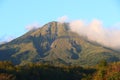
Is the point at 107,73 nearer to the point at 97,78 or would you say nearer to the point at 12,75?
the point at 97,78

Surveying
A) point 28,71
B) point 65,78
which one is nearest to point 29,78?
point 28,71

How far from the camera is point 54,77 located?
186250 mm

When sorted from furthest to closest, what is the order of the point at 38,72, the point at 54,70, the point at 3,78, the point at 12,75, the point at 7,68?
the point at 54,70, the point at 38,72, the point at 7,68, the point at 12,75, the point at 3,78

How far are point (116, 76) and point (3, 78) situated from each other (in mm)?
50664

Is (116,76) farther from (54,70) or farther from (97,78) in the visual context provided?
(54,70)

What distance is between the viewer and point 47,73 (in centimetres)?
18562

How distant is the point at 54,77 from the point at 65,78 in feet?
25.4

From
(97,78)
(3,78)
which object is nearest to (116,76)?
(97,78)

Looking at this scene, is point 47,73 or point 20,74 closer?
point 20,74

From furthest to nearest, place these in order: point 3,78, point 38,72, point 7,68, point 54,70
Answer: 1. point 54,70
2. point 38,72
3. point 7,68
4. point 3,78

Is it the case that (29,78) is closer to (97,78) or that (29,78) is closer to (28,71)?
(28,71)

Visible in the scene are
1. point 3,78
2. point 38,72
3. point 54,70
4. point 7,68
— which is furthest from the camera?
Result: point 54,70

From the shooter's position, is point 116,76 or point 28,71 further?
point 28,71

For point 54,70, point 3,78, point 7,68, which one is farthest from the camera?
point 54,70
